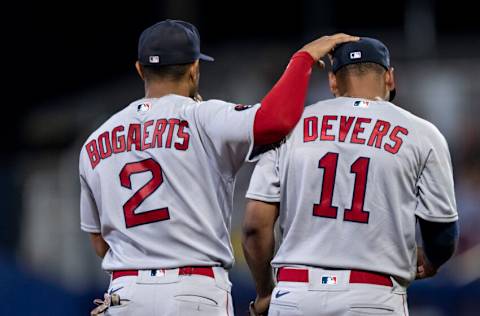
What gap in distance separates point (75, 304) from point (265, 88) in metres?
5.37

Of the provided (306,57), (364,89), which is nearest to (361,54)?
(364,89)

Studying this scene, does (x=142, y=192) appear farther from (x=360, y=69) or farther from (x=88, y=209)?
(x=360, y=69)

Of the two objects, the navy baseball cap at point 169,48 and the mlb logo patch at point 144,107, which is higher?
the navy baseball cap at point 169,48

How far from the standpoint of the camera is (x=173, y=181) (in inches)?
190

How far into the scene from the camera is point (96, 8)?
19391 millimetres

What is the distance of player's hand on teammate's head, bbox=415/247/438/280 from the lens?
5031mm

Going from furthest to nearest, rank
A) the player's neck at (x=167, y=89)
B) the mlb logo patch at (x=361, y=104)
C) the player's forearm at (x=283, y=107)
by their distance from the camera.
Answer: the player's neck at (x=167, y=89), the mlb logo patch at (x=361, y=104), the player's forearm at (x=283, y=107)

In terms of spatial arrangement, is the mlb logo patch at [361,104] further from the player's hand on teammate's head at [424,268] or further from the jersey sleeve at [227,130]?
the player's hand on teammate's head at [424,268]

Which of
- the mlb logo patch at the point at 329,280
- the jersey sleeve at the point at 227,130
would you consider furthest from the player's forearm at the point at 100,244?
the mlb logo patch at the point at 329,280

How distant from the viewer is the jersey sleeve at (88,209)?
16.9 feet

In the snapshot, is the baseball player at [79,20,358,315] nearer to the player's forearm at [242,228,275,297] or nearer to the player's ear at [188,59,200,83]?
the player's ear at [188,59,200,83]

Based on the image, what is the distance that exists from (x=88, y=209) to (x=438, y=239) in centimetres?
167

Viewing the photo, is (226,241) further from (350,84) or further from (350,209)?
(350,84)

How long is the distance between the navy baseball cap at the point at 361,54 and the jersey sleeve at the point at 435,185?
1.43 feet
